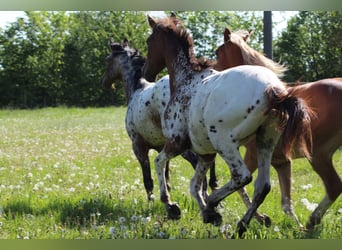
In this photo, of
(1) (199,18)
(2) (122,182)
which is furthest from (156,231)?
(1) (199,18)

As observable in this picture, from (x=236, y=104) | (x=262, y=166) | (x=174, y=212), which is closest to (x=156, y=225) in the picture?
(x=174, y=212)

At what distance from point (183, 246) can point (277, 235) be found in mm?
1255

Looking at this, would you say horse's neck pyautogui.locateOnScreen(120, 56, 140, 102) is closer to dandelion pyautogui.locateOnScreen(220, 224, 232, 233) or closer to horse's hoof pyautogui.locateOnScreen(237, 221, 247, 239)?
dandelion pyautogui.locateOnScreen(220, 224, 232, 233)

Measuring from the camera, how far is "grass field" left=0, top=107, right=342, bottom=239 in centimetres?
496

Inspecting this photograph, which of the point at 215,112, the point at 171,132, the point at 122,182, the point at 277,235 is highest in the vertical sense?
the point at 215,112

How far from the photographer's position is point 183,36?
561 cm

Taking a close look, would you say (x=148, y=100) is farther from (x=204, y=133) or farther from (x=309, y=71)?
(x=309, y=71)

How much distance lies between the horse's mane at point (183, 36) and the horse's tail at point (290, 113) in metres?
1.18

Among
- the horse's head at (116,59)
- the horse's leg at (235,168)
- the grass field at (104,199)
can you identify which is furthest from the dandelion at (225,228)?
the horse's head at (116,59)

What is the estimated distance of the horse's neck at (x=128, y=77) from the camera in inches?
289

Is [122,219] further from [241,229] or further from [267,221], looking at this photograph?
[267,221]

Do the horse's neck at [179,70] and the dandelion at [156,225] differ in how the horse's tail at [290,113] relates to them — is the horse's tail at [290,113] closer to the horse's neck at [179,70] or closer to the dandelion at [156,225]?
the horse's neck at [179,70]

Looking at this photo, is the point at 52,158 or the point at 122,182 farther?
the point at 52,158

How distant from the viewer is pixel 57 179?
8117 mm
